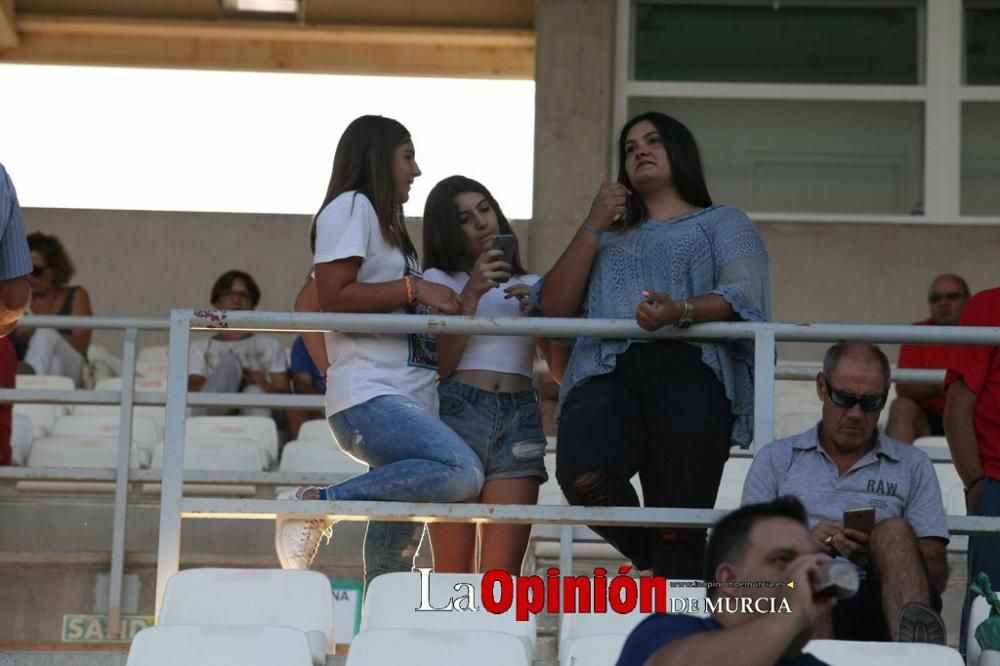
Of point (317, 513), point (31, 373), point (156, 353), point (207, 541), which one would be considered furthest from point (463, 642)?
point (156, 353)

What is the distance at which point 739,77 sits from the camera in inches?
404

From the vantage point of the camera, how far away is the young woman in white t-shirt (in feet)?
14.6

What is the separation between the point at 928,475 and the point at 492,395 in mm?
1184

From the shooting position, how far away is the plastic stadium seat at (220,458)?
298 inches

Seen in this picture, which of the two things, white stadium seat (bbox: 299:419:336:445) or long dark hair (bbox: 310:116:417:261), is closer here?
long dark hair (bbox: 310:116:417:261)

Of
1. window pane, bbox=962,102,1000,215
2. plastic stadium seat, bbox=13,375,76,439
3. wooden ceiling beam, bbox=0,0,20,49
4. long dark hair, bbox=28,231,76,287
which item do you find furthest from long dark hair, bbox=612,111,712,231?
wooden ceiling beam, bbox=0,0,20,49

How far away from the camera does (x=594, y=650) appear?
3.88 metres

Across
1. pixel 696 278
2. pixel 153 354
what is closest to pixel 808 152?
pixel 153 354

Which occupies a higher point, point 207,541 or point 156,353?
point 156,353

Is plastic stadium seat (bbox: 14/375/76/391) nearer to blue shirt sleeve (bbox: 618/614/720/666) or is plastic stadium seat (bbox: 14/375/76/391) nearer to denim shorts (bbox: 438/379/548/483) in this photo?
denim shorts (bbox: 438/379/548/483)

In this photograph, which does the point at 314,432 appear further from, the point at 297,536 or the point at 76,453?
the point at 297,536

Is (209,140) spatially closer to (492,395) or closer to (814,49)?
(814,49)

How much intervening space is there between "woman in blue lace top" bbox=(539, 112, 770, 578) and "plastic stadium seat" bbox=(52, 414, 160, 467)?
365 centimetres

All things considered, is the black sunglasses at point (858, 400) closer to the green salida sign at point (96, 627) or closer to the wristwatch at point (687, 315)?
the wristwatch at point (687, 315)
